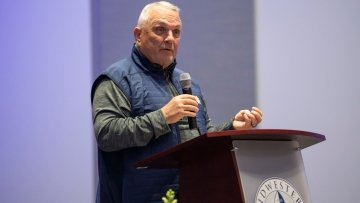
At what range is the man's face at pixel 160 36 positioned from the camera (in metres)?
1.99

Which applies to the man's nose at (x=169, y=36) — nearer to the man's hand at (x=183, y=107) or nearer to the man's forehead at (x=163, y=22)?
the man's forehead at (x=163, y=22)

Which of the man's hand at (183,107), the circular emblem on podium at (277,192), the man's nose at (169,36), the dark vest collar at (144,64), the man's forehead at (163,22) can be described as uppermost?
the man's forehead at (163,22)

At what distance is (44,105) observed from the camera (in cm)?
293

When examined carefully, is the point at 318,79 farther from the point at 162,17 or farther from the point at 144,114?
the point at 144,114

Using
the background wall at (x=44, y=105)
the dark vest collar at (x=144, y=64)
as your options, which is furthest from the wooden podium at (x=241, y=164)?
the background wall at (x=44, y=105)

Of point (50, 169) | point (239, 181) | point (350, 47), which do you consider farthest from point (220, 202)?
point (350, 47)

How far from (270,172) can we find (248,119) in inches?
19.4

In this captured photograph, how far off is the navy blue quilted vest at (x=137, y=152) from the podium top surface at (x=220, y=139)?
0.27m

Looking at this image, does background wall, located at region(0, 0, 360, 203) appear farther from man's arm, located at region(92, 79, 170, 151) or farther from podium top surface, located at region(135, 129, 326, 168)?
podium top surface, located at region(135, 129, 326, 168)

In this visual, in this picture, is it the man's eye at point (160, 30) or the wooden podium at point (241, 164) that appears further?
the man's eye at point (160, 30)

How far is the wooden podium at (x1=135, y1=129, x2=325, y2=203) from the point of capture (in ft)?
4.33

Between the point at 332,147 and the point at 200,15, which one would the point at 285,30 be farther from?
the point at 332,147

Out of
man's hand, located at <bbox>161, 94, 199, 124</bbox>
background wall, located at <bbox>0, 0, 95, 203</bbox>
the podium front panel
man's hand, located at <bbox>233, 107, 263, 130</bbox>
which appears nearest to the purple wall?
background wall, located at <bbox>0, 0, 95, 203</bbox>

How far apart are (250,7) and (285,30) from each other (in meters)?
0.25
